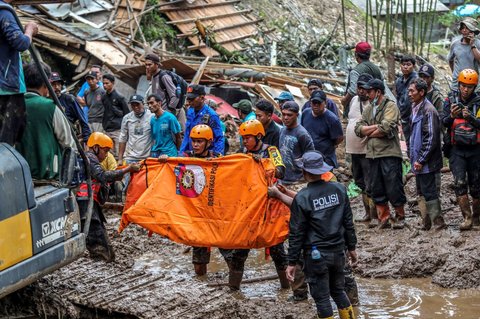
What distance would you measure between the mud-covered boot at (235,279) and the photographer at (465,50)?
4.88m

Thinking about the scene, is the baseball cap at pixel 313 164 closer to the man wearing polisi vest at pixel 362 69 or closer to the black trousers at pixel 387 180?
the black trousers at pixel 387 180

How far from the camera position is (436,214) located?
11.2m

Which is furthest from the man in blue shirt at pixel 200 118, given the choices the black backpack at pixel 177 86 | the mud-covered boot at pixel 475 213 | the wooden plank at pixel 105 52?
the wooden plank at pixel 105 52

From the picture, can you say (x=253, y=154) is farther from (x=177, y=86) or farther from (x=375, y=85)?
(x=177, y=86)

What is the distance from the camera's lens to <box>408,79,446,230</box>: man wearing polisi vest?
1095 cm

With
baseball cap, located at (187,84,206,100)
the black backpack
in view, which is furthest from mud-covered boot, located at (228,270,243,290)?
the black backpack

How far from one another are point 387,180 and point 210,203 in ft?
10.7

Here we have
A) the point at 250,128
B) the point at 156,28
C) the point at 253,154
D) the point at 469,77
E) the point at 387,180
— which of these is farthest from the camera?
the point at 156,28

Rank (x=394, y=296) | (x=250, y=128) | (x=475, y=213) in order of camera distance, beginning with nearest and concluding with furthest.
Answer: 1. (x=250, y=128)
2. (x=394, y=296)
3. (x=475, y=213)

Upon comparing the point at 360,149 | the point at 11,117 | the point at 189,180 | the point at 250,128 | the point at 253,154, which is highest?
the point at 11,117

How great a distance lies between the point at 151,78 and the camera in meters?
13.9

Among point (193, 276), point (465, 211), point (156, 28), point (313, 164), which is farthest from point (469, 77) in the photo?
point (156, 28)

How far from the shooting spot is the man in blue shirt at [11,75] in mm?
6668

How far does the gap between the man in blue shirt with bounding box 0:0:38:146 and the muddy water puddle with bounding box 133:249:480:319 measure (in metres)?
2.47
